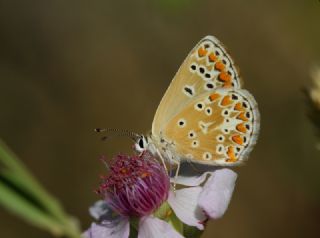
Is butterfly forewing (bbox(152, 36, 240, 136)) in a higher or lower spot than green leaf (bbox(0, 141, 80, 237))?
lower

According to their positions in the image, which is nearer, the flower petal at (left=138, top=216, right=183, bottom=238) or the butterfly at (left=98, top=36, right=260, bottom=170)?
the flower petal at (left=138, top=216, right=183, bottom=238)

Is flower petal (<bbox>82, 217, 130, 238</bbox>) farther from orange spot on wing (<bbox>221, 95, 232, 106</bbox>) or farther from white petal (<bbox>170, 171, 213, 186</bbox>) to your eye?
orange spot on wing (<bbox>221, 95, 232, 106</bbox>)

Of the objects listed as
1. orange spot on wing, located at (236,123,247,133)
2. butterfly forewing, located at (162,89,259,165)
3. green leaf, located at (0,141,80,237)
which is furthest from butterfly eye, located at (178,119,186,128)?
green leaf, located at (0,141,80,237)

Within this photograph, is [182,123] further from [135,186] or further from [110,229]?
[110,229]

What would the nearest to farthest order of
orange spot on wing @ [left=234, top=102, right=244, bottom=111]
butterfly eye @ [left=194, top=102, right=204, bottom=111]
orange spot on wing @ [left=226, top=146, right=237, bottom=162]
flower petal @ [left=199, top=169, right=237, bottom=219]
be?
1. flower petal @ [left=199, top=169, right=237, bottom=219]
2. orange spot on wing @ [left=226, top=146, right=237, bottom=162]
3. orange spot on wing @ [left=234, top=102, right=244, bottom=111]
4. butterfly eye @ [left=194, top=102, right=204, bottom=111]

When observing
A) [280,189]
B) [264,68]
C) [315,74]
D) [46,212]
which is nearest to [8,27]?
[264,68]

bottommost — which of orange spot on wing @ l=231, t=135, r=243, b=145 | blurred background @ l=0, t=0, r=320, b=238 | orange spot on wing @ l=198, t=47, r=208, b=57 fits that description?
blurred background @ l=0, t=0, r=320, b=238
